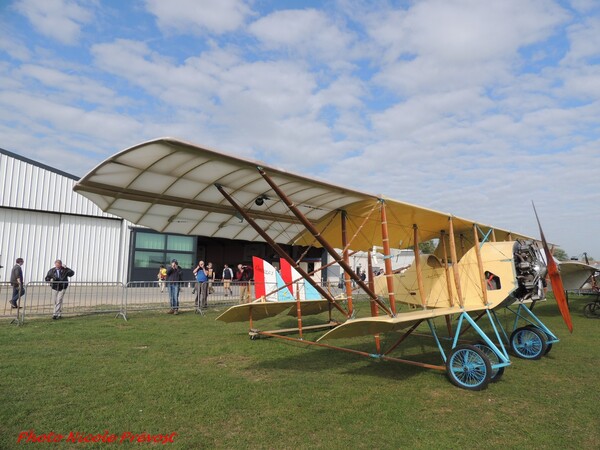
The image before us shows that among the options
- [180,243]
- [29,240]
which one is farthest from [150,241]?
[29,240]

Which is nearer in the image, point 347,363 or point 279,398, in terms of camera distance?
point 279,398

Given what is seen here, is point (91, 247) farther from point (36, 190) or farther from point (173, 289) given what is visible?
point (173, 289)

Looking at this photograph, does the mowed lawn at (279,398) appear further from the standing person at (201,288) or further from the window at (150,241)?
the window at (150,241)

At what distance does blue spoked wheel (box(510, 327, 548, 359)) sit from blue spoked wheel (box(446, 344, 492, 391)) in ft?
8.21

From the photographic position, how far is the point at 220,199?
5898 millimetres

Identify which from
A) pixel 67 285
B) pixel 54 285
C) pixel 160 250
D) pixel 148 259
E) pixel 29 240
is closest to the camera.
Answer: pixel 54 285

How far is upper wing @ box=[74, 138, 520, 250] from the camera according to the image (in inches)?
171

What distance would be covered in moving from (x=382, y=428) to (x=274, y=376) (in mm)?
2321

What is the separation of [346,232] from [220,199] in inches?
89.8

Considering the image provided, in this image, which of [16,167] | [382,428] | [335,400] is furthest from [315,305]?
[16,167]

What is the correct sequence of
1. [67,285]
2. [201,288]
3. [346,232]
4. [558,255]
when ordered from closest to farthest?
[346,232]
[67,285]
[201,288]
[558,255]

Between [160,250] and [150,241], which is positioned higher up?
[150,241]

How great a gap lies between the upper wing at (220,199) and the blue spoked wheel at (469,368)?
7.65 feet

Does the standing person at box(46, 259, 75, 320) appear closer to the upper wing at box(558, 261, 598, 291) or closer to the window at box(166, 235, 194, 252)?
the window at box(166, 235, 194, 252)
